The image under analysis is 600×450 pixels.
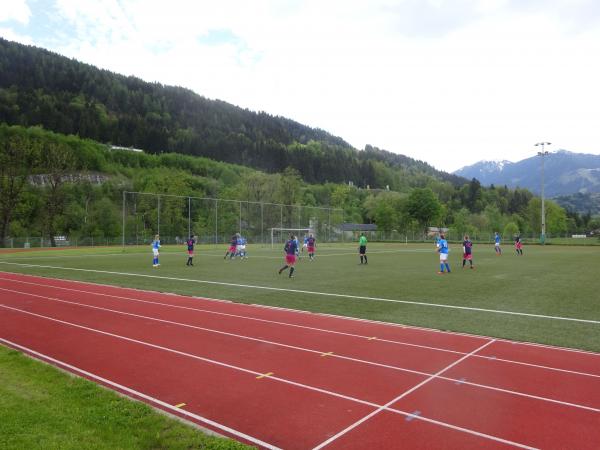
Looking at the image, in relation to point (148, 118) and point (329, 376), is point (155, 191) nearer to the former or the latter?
point (148, 118)

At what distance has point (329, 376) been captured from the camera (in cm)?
681

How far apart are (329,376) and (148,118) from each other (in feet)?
486

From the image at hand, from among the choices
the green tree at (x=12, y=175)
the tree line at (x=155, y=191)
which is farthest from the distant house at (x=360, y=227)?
the green tree at (x=12, y=175)

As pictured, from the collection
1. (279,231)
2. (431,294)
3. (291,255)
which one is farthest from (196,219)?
(431,294)

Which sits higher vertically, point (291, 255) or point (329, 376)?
point (291, 255)

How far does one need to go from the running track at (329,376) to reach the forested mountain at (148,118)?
12269 cm

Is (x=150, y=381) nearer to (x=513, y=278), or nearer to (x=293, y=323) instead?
(x=293, y=323)

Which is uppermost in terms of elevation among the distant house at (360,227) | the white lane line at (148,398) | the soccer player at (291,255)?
the distant house at (360,227)

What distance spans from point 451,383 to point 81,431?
466 cm

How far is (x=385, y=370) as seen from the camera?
7.11m

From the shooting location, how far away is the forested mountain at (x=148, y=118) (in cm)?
12219

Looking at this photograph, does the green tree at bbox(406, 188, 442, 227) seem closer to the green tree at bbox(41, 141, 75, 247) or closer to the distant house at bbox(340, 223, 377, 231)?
the distant house at bbox(340, 223, 377, 231)

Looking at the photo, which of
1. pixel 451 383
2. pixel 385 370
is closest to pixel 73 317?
pixel 385 370

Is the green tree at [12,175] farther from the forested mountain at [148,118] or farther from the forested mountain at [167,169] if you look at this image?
the forested mountain at [148,118]
